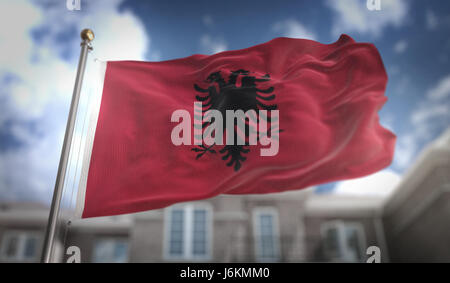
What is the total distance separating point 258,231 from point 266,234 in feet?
1.00

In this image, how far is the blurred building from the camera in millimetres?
19109

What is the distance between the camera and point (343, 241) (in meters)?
20.9

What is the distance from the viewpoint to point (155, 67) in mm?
8867

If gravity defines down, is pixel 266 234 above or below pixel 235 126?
above

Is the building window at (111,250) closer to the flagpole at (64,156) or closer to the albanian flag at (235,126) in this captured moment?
the albanian flag at (235,126)

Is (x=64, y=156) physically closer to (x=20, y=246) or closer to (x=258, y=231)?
(x=258, y=231)

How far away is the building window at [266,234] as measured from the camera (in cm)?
1917

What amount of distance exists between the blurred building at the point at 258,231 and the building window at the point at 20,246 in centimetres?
3

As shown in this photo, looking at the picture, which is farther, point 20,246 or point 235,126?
point 20,246

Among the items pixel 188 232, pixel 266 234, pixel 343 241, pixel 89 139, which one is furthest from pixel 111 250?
pixel 89 139

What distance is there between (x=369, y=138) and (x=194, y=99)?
2.64 m

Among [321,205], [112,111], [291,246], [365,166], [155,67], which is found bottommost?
[365,166]
